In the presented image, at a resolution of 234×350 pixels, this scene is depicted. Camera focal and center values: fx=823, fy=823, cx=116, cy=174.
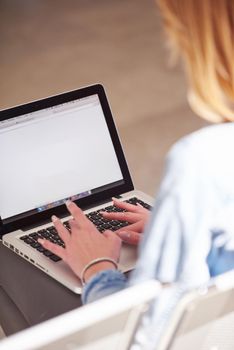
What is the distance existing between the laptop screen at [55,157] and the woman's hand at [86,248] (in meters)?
0.27

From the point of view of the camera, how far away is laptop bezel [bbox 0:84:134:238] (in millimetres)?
1807

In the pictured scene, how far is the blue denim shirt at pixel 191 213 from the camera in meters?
1.15

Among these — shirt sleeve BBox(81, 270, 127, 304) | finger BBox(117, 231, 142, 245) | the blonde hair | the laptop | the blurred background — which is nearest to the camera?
the blonde hair

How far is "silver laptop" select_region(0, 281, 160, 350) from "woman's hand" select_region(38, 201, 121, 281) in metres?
0.33

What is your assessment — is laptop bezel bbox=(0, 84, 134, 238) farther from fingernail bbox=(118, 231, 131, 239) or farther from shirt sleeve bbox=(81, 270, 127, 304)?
shirt sleeve bbox=(81, 270, 127, 304)

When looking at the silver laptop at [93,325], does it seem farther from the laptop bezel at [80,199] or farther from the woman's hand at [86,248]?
the laptop bezel at [80,199]

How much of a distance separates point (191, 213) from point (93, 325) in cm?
21

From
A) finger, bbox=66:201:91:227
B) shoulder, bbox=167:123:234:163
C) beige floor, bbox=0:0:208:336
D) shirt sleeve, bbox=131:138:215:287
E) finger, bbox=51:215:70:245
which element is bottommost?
beige floor, bbox=0:0:208:336

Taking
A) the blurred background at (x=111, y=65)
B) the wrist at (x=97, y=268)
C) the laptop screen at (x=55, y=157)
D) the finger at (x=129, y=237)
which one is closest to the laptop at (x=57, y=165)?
the laptop screen at (x=55, y=157)

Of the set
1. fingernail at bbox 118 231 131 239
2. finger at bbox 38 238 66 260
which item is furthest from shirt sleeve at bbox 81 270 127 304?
fingernail at bbox 118 231 131 239

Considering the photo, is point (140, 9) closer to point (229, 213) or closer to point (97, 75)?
point (97, 75)

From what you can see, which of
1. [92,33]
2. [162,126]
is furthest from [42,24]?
[162,126]

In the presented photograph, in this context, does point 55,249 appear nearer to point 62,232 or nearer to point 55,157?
point 62,232

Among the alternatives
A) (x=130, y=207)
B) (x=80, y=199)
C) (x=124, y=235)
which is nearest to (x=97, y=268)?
(x=124, y=235)
